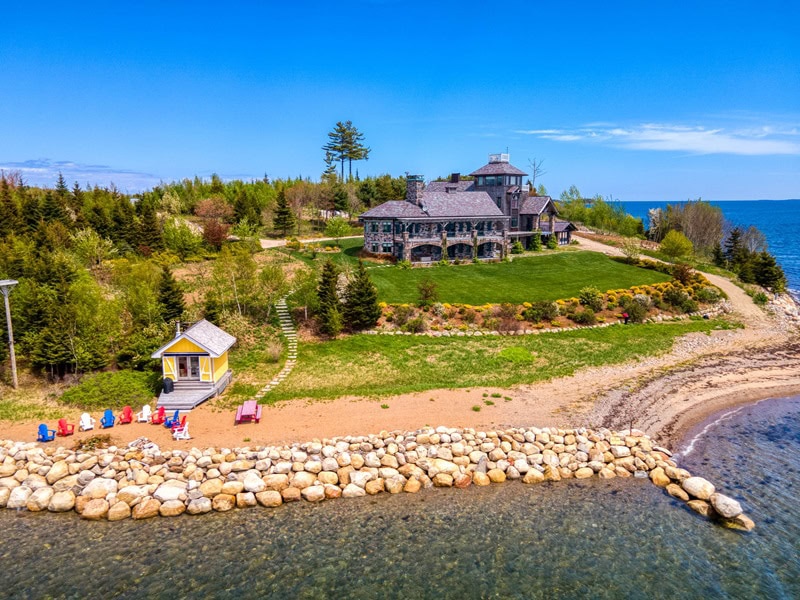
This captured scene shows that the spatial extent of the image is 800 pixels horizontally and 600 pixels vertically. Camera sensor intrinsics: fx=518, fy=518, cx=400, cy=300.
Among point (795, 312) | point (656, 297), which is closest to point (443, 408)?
point (656, 297)

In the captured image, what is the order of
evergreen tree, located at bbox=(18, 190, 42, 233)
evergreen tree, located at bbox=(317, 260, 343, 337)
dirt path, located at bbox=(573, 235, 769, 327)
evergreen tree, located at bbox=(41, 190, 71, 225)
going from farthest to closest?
evergreen tree, located at bbox=(41, 190, 71, 225), evergreen tree, located at bbox=(18, 190, 42, 233), dirt path, located at bbox=(573, 235, 769, 327), evergreen tree, located at bbox=(317, 260, 343, 337)

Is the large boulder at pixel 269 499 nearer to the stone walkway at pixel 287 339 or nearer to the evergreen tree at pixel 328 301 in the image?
the stone walkway at pixel 287 339

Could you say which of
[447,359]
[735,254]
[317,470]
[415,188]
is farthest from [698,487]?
[735,254]

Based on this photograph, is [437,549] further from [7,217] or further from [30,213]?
[30,213]

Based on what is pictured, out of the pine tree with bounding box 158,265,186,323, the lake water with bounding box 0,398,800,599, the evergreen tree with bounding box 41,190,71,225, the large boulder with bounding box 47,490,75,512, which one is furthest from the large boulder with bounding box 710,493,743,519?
the evergreen tree with bounding box 41,190,71,225

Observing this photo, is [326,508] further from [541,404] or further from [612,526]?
[541,404]

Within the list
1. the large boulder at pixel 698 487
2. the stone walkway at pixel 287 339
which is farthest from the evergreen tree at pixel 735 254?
the stone walkway at pixel 287 339

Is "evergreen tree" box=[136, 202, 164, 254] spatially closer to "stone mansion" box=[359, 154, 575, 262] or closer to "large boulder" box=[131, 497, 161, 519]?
"stone mansion" box=[359, 154, 575, 262]
